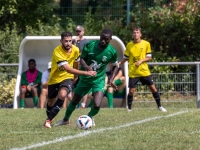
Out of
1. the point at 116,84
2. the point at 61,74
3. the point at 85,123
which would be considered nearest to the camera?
the point at 85,123

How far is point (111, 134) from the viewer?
29.1 ft

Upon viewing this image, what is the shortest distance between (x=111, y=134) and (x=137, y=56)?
6.19 meters

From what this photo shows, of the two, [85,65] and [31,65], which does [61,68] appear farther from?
[31,65]

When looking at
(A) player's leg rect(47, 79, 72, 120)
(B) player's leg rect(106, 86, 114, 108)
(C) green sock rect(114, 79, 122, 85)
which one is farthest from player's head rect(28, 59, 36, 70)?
(A) player's leg rect(47, 79, 72, 120)

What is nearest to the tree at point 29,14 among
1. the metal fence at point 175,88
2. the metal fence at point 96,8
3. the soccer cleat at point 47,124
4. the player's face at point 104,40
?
the metal fence at point 96,8

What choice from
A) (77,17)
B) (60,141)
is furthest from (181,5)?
(60,141)

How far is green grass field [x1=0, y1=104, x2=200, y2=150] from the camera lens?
764cm

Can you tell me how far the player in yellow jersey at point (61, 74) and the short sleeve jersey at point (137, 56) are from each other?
12.2ft

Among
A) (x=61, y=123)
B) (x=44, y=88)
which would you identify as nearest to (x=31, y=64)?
(x=44, y=88)

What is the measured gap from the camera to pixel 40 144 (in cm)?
784

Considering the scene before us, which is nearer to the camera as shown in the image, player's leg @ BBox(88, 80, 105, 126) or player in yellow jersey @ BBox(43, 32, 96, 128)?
player's leg @ BBox(88, 80, 105, 126)

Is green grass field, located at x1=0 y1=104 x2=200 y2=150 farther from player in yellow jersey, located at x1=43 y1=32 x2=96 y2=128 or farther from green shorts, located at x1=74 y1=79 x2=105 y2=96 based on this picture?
green shorts, located at x1=74 y1=79 x2=105 y2=96

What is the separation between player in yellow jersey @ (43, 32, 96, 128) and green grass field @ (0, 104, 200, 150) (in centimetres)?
41

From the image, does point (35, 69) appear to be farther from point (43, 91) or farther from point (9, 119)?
point (9, 119)
